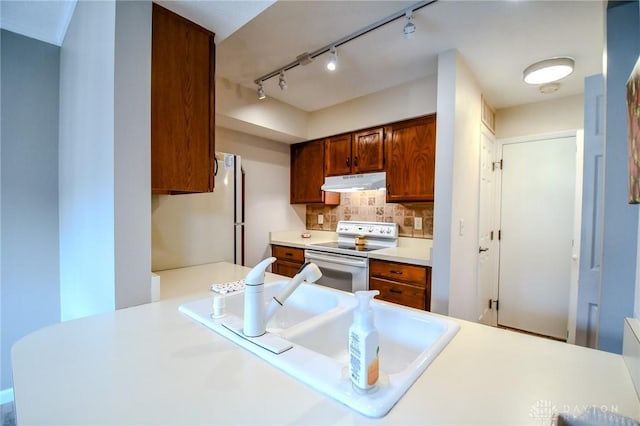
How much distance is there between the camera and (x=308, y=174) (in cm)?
341

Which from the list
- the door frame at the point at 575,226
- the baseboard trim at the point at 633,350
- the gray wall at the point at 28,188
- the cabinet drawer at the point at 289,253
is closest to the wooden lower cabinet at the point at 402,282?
the cabinet drawer at the point at 289,253

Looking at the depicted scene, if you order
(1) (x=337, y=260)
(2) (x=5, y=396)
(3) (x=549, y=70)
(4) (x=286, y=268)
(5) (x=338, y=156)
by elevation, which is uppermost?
(3) (x=549, y=70)

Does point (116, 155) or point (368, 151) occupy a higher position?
point (368, 151)

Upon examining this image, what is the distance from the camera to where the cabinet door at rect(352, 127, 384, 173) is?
2.77 m

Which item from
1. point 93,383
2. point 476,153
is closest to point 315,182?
point 476,153

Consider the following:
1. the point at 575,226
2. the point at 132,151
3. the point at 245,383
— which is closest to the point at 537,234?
the point at 575,226

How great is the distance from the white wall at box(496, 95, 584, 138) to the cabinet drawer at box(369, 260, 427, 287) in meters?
2.00

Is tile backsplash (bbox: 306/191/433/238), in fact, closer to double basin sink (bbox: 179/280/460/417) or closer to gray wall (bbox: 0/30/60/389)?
double basin sink (bbox: 179/280/460/417)

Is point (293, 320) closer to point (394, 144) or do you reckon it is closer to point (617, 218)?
point (617, 218)

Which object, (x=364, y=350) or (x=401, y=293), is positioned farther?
(x=401, y=293)

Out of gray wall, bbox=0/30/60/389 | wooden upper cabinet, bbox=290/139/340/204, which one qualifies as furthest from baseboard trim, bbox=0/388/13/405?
wooden upper cabinet, bbox=290/139/340/204

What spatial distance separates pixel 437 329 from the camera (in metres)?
0.96

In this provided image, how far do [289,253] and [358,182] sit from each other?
3.70 ft

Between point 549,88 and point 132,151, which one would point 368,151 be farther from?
point 132,151
